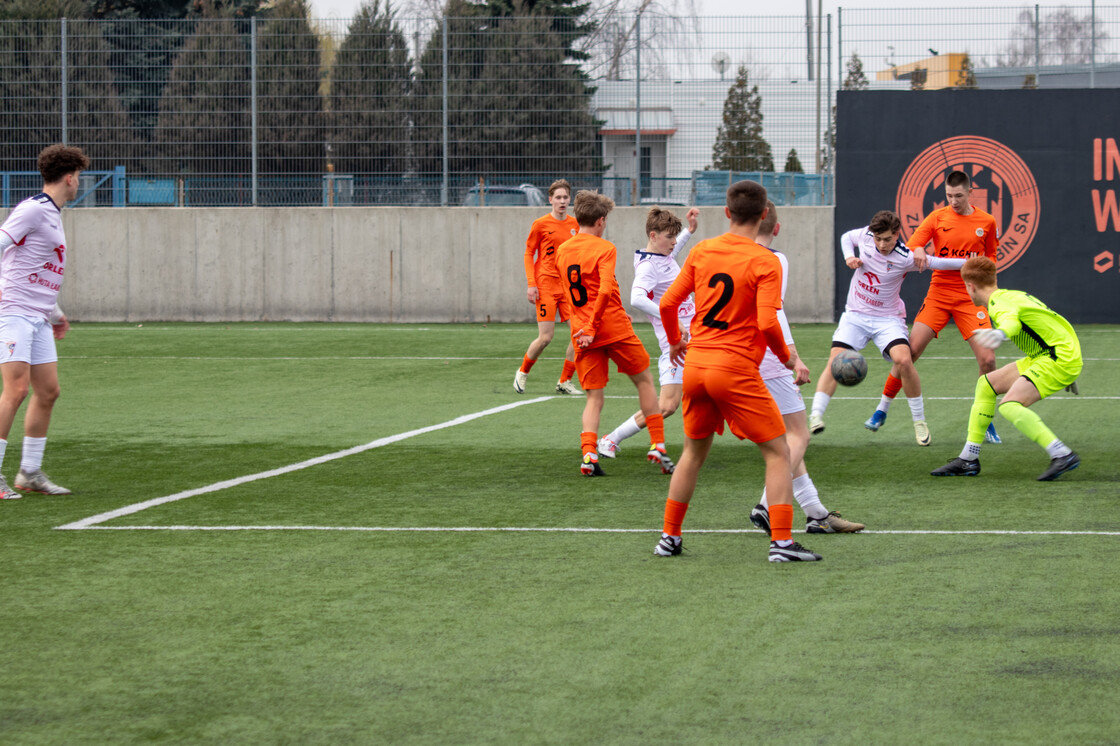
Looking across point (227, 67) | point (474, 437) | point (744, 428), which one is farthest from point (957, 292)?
point (227, 67)

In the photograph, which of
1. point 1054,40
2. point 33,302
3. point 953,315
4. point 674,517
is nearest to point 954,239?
point 953,315

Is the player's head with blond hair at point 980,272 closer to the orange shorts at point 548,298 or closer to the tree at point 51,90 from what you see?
the orange shorts at point 548,298

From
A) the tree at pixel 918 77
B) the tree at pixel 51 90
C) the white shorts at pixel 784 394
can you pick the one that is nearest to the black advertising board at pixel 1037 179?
the tree at pixel 918 77

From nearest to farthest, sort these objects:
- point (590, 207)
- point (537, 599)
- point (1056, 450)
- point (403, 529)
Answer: point (537, 599) < point (403, 529) < point (1056, 450) < point (590, 207)

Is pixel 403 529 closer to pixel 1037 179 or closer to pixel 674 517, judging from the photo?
pixel 674 517

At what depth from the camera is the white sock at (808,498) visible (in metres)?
6.73

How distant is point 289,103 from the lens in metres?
23.3

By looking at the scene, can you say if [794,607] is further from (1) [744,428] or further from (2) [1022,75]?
(2) [1022,75]

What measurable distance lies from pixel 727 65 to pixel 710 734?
751 inches

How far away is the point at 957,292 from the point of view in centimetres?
1105

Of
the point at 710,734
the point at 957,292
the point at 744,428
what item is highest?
the point at 957,292

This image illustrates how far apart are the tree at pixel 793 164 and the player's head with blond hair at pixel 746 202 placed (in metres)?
16.4

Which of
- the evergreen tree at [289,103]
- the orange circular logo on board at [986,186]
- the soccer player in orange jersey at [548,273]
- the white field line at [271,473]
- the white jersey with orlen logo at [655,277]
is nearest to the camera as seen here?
the white field line at [271,473]

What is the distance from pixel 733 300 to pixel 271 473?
164 inches
